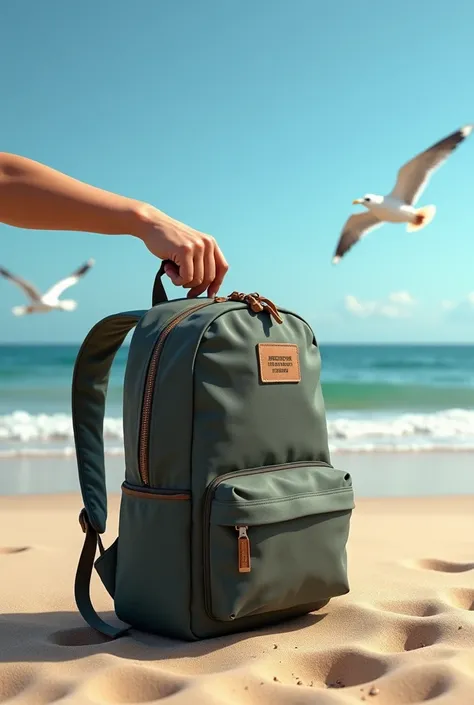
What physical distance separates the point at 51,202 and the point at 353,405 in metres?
13.2

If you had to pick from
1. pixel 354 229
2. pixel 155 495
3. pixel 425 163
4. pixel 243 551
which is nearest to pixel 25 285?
pixel 354 229

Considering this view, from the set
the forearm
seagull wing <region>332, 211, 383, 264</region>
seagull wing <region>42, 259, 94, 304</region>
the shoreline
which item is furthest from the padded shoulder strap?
seagull wing <region>42, 259, 94, 304</region>

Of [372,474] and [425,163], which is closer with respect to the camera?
[372,474]

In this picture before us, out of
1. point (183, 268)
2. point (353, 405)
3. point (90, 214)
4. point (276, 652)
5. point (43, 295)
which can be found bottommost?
point (276, 652)

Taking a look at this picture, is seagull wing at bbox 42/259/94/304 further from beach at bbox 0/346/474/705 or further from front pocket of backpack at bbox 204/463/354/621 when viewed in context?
front pocket of backpack at bbox 204/463/354/621

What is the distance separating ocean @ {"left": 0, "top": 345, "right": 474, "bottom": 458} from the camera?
729cm

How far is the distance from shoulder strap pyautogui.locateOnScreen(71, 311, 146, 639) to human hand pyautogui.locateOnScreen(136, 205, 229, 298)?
166 mm

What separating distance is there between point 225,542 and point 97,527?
39 cm

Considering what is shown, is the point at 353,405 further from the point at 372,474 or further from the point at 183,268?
the point at 183,268

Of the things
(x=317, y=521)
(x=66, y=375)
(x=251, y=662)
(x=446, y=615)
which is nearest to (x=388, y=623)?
(x=446, y=615)

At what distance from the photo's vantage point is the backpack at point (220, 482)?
1696mm

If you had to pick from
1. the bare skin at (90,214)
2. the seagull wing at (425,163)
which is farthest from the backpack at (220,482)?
the seagull wing at (425,163)

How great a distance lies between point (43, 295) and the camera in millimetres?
14422

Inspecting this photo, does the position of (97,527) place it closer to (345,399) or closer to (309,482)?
(309,482)
